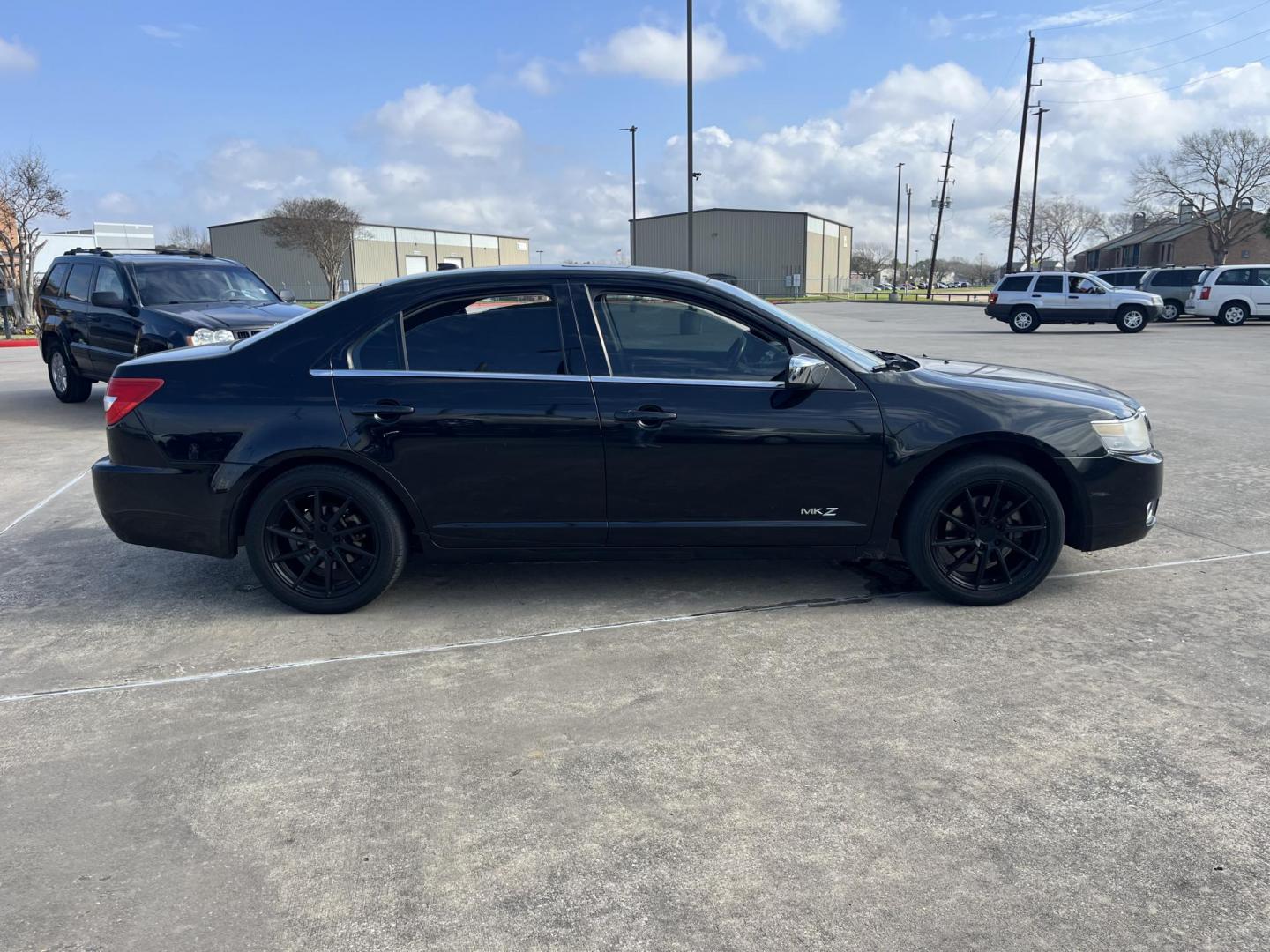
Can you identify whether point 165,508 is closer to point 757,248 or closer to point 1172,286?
point 1172,286

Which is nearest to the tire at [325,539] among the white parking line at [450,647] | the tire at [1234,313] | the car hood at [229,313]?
the white parking line at [450,647]

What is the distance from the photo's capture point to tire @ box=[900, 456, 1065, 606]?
4398 millimetres

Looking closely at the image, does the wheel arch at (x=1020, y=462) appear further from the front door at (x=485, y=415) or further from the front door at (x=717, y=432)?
the front door at (x=485, y=415)

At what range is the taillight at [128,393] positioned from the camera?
4480mm

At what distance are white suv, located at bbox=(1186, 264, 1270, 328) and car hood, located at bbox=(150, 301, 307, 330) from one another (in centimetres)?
2875

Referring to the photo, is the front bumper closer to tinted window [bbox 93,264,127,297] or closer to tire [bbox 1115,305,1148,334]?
tinted window [bbox 93,264,127,297]

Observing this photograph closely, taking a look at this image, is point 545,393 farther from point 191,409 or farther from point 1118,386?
point 1118,386

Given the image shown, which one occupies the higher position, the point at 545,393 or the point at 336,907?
the point at 545,393

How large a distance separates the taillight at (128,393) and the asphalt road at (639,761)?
100 cm

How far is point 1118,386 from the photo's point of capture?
1315 cm

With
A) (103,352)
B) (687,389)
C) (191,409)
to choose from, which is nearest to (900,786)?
(687,389)

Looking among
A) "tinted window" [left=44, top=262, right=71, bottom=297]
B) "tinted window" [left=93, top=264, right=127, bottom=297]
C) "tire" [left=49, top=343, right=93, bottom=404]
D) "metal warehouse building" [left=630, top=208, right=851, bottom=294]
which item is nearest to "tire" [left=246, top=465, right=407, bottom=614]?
"tinted window" [left=93, top=264, right=127, bottom=297]

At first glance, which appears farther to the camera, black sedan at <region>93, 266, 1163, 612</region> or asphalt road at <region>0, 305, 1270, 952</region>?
black sedan at <region>93, 266, 1163, 612</region>

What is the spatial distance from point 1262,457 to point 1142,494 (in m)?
4.49
